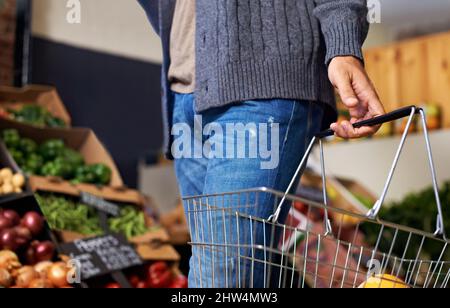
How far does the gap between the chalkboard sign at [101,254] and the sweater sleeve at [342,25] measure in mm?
1278

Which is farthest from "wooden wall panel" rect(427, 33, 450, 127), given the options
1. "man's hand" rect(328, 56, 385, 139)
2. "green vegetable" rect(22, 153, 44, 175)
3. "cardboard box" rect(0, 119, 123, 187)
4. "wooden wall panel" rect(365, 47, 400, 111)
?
"man's hand" rect(328, 56, 385, 139)

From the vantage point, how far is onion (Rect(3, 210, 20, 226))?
7.29ft

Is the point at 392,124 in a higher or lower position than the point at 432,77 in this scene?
lower

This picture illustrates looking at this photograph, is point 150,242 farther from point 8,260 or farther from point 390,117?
point 390,117

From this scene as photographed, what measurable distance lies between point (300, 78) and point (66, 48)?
2625mm

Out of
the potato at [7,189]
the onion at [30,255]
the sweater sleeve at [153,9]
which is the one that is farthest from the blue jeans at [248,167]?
the potato at [7,189]

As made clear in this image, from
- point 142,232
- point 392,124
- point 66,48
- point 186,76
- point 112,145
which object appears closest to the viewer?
point 186,76

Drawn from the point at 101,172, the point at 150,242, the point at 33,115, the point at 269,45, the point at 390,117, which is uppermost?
the point at 269,45

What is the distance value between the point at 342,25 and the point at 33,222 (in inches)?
58.3

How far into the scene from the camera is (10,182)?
7.70ft

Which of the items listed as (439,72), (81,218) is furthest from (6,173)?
(439,72)
